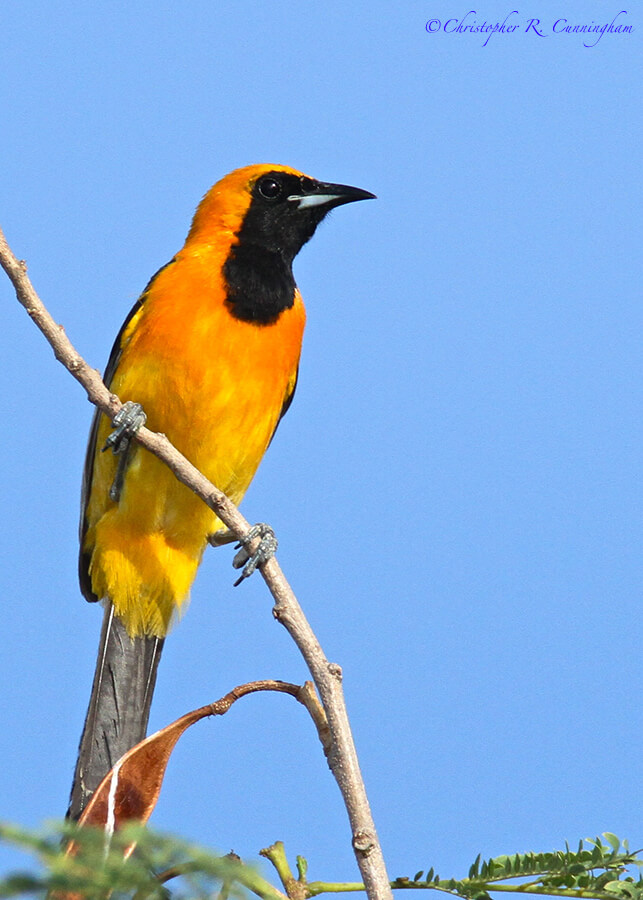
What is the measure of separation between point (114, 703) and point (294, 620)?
7.06ft

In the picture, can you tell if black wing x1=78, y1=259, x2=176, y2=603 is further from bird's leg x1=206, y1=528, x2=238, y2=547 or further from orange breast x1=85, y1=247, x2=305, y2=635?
bird's leg x1=206, y1=528, x2=238, y2=547

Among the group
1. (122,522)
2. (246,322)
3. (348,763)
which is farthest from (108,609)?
(348,763)

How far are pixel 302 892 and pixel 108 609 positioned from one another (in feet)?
9.60

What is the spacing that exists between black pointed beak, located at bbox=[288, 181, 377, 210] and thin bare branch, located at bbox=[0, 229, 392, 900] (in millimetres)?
2193

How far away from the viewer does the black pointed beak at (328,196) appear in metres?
4.89

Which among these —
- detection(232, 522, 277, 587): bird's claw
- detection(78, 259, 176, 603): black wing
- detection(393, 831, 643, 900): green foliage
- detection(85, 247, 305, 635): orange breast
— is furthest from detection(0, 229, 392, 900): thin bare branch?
detection(78, 259, 176, 603): black wing

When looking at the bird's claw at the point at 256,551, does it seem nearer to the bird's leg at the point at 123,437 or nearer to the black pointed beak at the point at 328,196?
the bird's leg at the point at 123,437

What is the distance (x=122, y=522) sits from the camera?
14.2 ft

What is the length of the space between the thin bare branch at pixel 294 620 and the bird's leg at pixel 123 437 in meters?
0.73

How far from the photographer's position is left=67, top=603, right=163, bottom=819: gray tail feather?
3645 mm

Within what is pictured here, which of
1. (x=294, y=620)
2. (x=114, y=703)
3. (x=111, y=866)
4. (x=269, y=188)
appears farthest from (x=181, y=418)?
(x=111, y=866)

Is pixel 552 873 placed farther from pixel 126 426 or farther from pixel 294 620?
pixel 126 426

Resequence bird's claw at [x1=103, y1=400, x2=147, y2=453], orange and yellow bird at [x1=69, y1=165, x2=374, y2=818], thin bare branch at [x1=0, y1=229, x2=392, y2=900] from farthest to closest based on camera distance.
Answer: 1. orange and yellow bird at [x1=69, y1=165, x2=374, y2=818]
2. bird's claw at [x1=103, y1=400, x2=147, y2=453]
3. thin bare branch at [x1=0, y1=229, x2=392, y2=900]

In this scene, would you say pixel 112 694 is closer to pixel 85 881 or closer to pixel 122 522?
pixel 122 522
